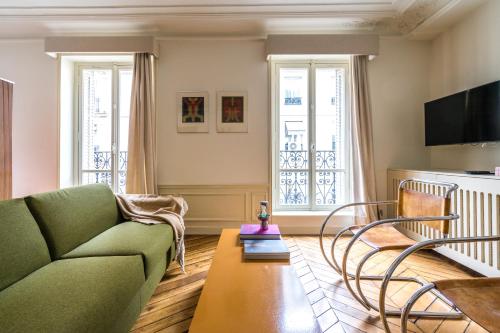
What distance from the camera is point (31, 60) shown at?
10.6 feet

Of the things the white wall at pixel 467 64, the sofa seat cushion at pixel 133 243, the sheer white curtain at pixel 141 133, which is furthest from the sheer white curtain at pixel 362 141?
the sheer white curtain at pixel 141 133

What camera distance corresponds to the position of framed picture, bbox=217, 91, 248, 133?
3.21 meters

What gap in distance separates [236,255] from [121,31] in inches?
129

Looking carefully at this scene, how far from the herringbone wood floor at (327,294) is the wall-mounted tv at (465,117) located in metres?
1.27

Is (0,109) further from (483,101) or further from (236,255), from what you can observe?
(483,101)

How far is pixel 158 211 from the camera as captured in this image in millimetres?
2234

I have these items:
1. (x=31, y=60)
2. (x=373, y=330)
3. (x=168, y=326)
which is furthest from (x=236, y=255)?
(x=31, y=60)

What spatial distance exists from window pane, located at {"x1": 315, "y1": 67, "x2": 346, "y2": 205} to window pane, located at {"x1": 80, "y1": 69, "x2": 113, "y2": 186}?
2881 mm

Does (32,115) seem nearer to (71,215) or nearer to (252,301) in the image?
(71,215)

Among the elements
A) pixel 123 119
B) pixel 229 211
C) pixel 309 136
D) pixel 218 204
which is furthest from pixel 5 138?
pixel 309 136

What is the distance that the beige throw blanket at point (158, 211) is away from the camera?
6.91ft

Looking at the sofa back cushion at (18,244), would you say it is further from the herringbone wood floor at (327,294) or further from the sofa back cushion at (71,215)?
the herringbone wood floor at (327,294)

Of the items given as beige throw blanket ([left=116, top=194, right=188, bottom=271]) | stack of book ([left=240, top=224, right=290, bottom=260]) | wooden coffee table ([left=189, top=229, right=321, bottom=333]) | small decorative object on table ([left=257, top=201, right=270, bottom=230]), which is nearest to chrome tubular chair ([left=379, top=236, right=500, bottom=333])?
wooden coffee table ([left=189, top=229, right=321, bottom=333])

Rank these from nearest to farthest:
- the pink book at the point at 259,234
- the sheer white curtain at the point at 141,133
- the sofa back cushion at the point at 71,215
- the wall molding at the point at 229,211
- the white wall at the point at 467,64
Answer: the sofa back cushion at the point at 71,215, the pink book at the point at 259,234, the white wall at the point at 467,64, the sheer white curtain at the point at 141,133, the wall molding at the point at 229,211
